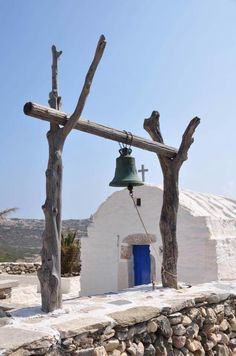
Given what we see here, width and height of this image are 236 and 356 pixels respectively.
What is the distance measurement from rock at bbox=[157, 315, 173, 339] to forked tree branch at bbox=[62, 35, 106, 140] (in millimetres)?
1947

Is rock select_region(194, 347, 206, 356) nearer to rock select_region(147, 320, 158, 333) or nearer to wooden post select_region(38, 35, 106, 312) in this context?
rock select_region(147, 320, 158, 333)

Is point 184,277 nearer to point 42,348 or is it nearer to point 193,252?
point 193,252

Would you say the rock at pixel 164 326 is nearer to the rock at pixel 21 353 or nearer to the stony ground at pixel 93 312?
the stony ground at pixel 93 312

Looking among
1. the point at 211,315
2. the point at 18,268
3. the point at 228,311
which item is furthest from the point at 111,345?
the point at 18,268

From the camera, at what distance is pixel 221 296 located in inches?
183

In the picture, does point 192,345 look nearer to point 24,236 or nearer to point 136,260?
point 136,260

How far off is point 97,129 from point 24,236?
2861 centimetres

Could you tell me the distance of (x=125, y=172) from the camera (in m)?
4.95

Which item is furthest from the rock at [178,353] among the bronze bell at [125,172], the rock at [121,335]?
the bronze bell at [125,172]

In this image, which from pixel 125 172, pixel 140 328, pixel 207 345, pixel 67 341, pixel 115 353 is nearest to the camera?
pixel 67 341

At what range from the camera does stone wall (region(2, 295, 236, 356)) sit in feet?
9.72

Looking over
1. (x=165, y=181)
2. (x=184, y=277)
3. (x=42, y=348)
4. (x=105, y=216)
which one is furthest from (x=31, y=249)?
(x=42, y=348)

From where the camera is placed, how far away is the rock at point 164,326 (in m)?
3.72

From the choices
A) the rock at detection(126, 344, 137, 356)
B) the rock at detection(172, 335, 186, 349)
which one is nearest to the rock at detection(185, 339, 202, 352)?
the rock at detection(172, 335, 186, 349)
